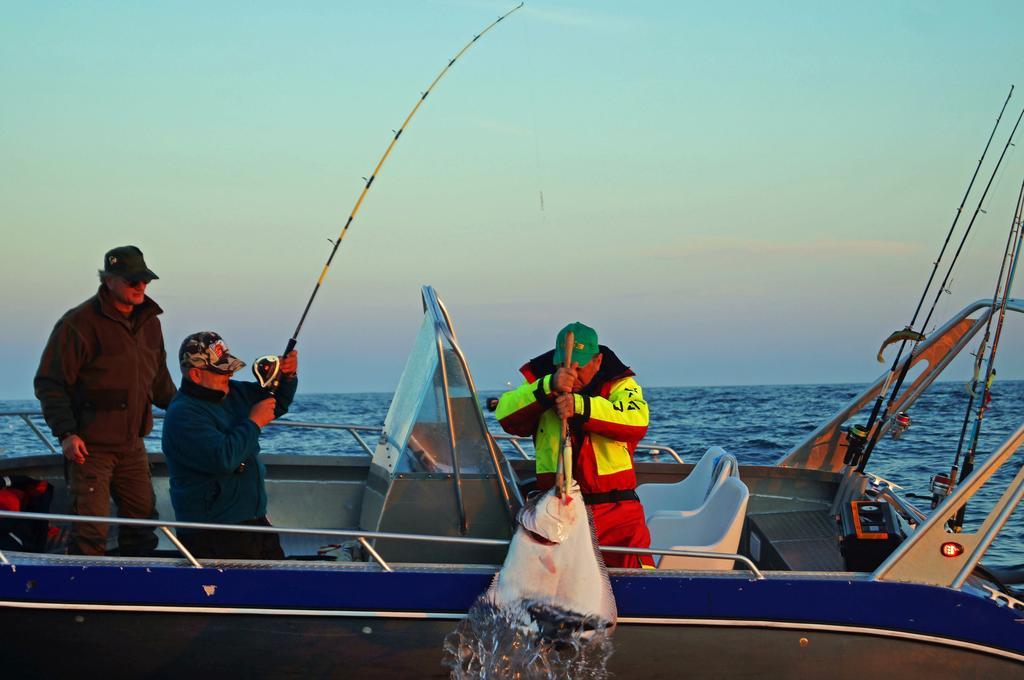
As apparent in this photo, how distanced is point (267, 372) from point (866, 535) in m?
3.13

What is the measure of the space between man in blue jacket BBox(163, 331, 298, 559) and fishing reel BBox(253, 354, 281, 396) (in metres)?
0.28

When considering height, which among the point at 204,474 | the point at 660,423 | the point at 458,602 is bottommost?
the point at 660,423

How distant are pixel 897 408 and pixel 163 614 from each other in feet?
14.1

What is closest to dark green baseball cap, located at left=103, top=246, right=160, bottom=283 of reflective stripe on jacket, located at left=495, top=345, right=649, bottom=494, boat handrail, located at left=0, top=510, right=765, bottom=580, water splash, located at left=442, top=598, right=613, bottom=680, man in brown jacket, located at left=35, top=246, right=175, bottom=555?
man in brown jacket, located at left=35, top=246, right=175, bottom=555

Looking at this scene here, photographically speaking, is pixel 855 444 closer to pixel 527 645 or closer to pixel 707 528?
pixel 707 528

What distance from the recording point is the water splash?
4078mm

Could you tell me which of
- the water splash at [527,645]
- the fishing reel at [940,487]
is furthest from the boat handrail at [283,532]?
the fishing reel at [940,487]

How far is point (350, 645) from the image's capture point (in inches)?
171

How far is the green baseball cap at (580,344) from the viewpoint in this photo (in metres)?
4.50

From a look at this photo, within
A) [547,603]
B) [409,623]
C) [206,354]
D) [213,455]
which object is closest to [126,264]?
[206,354]

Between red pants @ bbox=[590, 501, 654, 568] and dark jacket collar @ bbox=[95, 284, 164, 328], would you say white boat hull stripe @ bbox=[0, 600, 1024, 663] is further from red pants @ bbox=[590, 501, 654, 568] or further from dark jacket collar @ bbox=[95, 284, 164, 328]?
dark jacket collar @ bbox=[95, 284, 164, 328]

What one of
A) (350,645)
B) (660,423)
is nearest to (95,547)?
(350,645)

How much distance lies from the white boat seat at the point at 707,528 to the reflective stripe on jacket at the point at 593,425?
1.81ft

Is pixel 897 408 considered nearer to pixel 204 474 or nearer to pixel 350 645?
pixel 350 645
